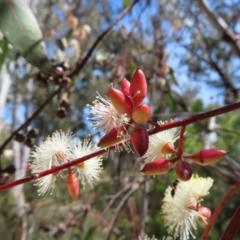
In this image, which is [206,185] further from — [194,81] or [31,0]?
[194,81]

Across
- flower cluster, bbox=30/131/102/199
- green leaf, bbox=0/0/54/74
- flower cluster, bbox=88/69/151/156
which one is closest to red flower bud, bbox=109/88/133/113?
flower cluster, bbox=88/69/151/156

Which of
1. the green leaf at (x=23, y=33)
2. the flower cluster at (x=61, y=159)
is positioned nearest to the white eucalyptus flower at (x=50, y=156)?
the flower cluster at (x=61, y=159)

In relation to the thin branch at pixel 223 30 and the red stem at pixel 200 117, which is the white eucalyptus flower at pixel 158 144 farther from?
the thin branch at pixel 223 30

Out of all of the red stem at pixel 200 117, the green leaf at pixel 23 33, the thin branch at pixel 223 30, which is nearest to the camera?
the red stem at pixel 200 117

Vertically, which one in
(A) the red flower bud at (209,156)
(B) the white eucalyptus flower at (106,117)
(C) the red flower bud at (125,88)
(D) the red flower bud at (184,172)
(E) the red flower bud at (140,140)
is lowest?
(D) the red flower bud at (184,172)

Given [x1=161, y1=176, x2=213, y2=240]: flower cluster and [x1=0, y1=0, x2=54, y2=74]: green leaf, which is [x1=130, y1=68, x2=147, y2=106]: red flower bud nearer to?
[x1=161, y1=176, x2=213, y2=240]: flower cluster

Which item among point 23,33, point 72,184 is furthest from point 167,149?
point 23,33

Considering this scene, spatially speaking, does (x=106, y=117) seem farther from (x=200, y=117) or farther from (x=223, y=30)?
(x=223, y=30)
